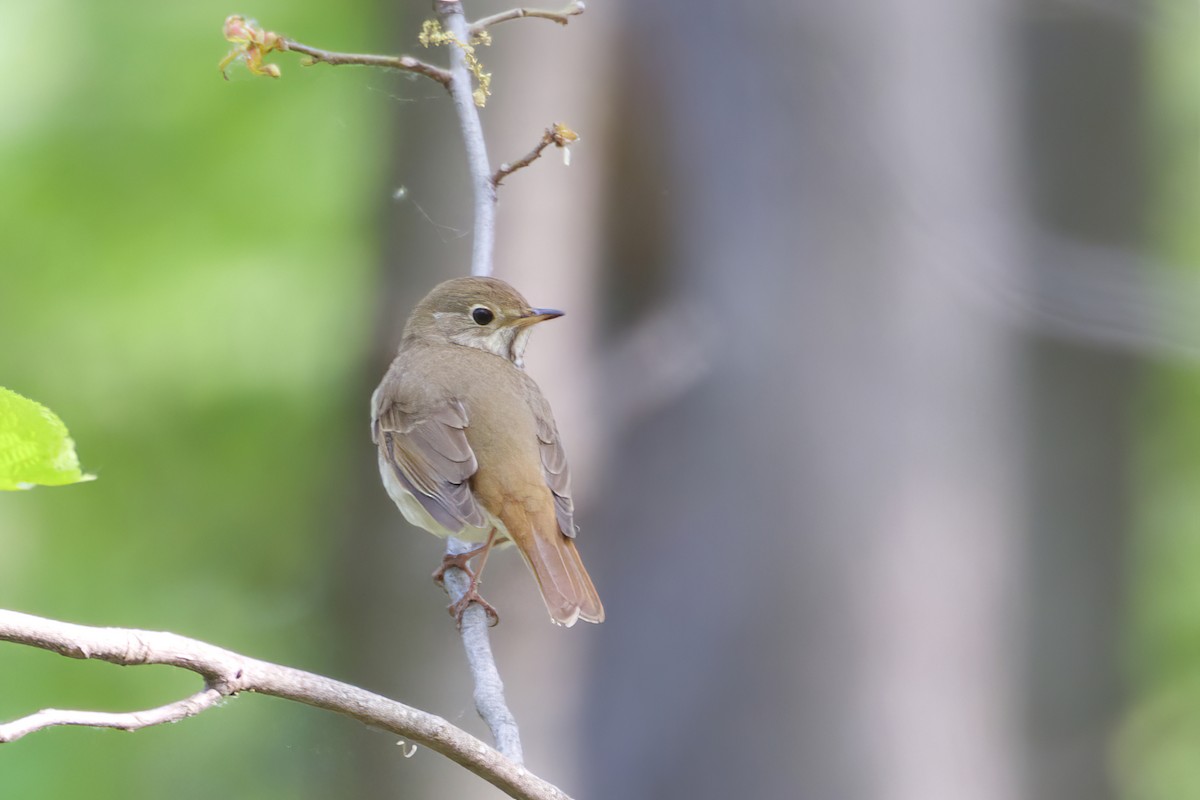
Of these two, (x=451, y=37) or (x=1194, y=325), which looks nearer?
(x=451, y=37)

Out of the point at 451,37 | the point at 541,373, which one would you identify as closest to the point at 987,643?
the point at 541,373

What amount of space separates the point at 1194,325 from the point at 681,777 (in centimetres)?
246

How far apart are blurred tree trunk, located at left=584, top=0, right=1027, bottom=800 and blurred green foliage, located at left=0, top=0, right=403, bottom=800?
6.41ft

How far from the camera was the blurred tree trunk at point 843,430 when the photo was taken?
4.43 metres

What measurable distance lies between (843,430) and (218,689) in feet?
11.2

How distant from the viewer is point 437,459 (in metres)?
3.14

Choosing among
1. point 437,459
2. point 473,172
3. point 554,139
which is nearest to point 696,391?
point 437,459

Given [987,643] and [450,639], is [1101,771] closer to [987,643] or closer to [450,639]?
[987,643]

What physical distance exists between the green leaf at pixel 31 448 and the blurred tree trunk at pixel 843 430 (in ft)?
11.8

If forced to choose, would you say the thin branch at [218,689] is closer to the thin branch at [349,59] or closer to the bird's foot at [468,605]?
the bird's foot at [468,605]

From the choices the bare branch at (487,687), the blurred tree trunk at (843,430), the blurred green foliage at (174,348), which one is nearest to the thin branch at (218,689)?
the bare branch at (487,687)

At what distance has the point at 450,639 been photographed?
5.22m

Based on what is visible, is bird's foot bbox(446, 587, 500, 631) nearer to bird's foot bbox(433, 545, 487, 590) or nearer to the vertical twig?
the vertical twig

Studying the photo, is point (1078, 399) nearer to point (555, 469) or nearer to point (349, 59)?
point (555, 469)
